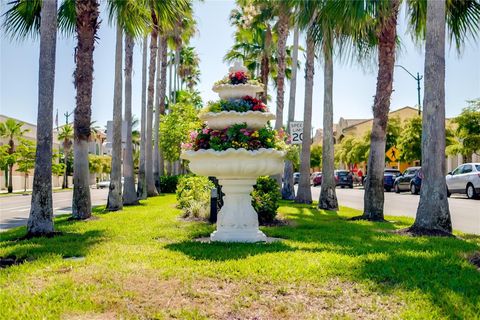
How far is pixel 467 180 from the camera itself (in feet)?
77.0

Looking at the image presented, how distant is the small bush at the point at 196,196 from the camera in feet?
A: 41.2

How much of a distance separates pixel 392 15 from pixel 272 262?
8331mm

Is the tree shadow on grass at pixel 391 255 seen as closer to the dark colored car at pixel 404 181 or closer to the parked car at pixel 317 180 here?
the dark colored car at pixel 404 181

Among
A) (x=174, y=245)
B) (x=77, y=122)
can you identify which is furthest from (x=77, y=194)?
(x=174, y=245)

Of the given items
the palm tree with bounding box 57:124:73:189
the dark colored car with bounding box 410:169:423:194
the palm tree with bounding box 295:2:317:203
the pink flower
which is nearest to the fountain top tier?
the pink flower

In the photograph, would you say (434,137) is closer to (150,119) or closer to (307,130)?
(307,130)

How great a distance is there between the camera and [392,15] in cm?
1222

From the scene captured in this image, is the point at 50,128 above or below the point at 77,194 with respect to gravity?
above

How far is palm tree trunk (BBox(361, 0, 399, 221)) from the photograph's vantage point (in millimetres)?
12141

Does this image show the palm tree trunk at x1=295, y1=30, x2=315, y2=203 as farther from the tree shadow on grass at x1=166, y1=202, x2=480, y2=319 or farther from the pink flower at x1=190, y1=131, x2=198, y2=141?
the pink flower at x1=190, y1=131, x2=198, y2=141

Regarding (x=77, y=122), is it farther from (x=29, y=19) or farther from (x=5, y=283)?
(x=5, y=283)

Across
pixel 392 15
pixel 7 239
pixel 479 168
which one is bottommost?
pixel 7 239

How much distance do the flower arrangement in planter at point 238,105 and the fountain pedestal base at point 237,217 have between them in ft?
3.90

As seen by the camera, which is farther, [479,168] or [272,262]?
[479,168]
